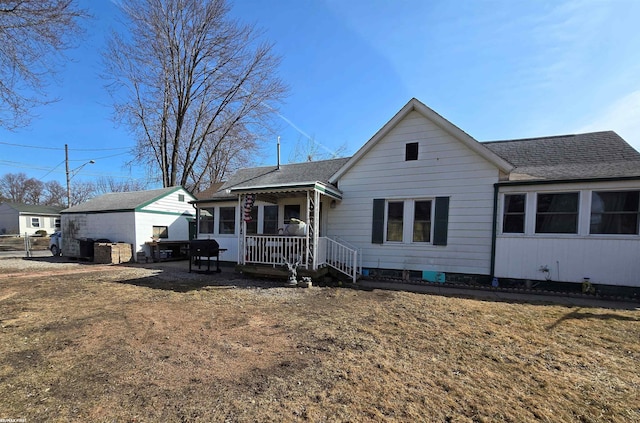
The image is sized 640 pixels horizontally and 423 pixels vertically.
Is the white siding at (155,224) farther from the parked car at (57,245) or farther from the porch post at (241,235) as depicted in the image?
the porch post at (241,235)

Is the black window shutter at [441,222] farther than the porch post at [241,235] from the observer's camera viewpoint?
No

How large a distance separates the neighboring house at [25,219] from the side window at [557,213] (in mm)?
46143

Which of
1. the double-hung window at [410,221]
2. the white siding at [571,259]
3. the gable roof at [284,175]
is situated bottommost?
the white siding at [571,259]

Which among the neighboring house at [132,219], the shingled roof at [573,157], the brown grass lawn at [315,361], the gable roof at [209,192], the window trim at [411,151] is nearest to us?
the brown grass lawn at [315,361]

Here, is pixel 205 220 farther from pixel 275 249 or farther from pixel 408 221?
pixel 408 221

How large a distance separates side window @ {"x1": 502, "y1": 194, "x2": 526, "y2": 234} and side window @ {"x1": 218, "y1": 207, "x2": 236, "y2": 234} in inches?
386

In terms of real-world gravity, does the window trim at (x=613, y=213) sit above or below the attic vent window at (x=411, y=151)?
below

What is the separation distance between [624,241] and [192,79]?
23.6 m

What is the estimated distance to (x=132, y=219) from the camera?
44.2 ft

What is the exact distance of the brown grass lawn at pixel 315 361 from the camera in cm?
248

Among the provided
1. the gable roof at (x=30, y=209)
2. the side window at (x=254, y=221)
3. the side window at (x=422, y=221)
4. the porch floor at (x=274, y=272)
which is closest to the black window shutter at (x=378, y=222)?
the side window at (x=422, y=221)

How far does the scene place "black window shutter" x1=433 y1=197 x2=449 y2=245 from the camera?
8273mm

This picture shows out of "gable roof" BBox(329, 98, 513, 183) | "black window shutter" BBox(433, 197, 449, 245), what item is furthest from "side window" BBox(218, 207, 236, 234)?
"black window shutter" BBox(433, 197, 449, 245)

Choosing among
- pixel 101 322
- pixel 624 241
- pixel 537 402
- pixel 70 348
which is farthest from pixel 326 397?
pixel 624 241
